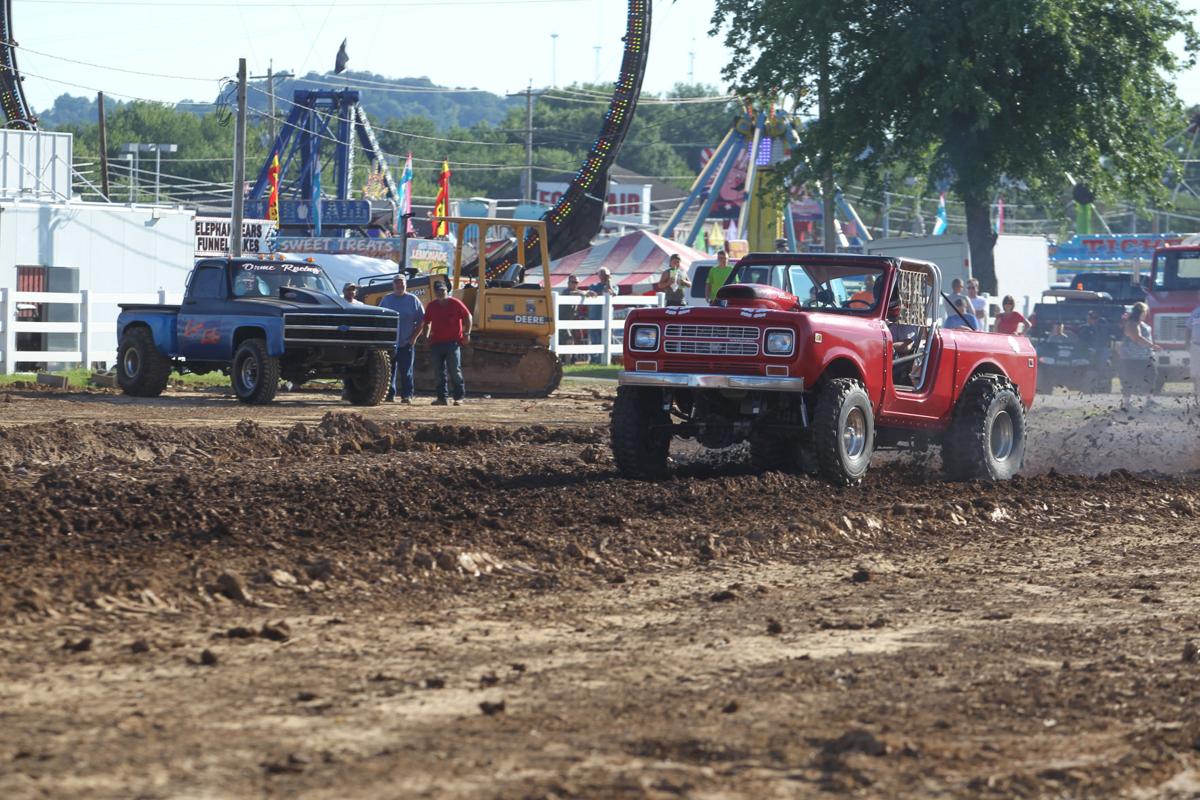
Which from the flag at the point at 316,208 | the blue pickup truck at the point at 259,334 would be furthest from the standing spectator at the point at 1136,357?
the flag at the point at 316,208

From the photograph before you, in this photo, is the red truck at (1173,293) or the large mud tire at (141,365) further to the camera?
the red truck at (1173,293)

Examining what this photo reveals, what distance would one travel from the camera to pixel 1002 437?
1462 cm

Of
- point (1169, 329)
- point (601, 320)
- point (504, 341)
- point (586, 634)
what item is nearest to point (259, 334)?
point (504, 341)

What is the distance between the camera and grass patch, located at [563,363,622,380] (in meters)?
30.6

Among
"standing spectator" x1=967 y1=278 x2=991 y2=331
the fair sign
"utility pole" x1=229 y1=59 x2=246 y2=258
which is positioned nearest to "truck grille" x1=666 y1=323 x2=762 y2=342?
"standing spectator" x1=967 y1=278 x2=991 y2=331

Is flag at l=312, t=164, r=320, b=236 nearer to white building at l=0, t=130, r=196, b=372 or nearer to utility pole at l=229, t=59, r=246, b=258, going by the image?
white building at l=0, t=130, r=196, b=372

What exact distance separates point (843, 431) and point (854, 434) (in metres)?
0.35

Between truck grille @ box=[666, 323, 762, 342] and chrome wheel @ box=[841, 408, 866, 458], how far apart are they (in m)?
0.94

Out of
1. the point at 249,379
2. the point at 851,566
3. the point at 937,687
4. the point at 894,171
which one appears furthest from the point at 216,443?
the point at 894,171

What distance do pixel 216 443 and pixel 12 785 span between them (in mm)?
11369

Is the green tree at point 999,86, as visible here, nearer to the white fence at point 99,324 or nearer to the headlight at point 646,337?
the white fence at point 99,324

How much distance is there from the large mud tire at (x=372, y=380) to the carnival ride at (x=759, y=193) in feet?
47.2

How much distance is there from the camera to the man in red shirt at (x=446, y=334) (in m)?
21.8

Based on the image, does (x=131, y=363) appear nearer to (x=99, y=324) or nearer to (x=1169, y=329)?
(x=99, y=324)
